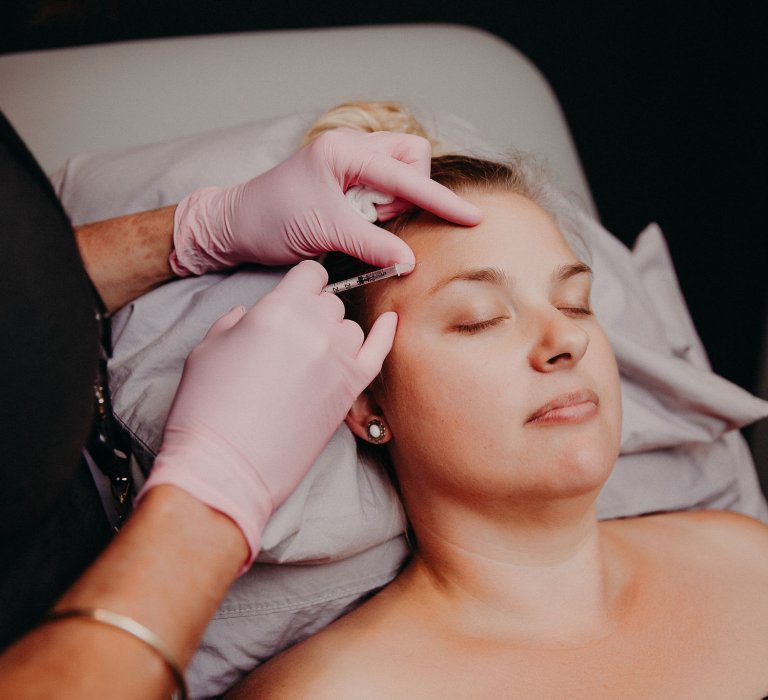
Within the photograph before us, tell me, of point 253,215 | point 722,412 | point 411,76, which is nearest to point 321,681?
point 253,215

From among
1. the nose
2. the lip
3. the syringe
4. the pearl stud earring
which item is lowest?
the pearl stud earring

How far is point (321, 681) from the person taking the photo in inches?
43.7

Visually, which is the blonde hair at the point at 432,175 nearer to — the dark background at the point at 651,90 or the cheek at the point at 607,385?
the cheek at the point at 607,385

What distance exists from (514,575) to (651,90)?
2351mm

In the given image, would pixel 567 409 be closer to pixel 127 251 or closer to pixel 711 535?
pixel 711 535

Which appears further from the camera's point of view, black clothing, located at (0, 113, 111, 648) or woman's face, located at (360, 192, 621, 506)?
woman's face, located at (360, 192, 621, 506)

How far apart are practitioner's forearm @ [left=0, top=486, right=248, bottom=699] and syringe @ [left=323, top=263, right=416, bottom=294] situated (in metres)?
0.47

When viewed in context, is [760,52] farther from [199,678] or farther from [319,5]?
[199,678]

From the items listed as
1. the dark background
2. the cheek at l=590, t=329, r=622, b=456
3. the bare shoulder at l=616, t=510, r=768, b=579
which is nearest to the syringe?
the cheek at l=590, t=329, r=622, b=456

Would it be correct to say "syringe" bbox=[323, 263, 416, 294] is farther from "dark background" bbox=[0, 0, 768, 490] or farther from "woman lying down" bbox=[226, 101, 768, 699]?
"dark background" bbox=[0, 0, 768, 490]

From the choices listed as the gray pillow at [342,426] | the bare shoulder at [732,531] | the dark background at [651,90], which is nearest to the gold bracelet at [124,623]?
the gray pillow at [342,426]

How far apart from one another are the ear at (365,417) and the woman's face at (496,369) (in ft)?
0.08

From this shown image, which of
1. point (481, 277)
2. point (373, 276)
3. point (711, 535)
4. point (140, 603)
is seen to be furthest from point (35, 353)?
point (711, 535)

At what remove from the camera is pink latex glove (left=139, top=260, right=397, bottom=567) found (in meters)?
0.94
